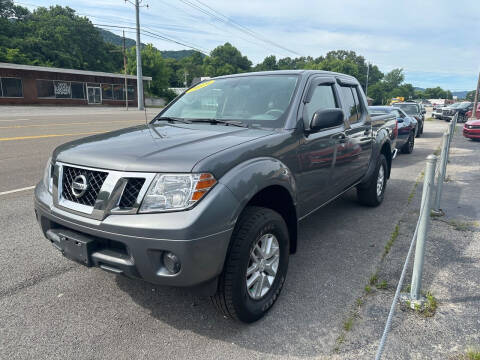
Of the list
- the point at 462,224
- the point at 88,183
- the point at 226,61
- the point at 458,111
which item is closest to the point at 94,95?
the point at 458,111

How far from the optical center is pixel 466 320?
2.65 m

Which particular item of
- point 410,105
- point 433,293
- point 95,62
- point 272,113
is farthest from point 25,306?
point 95,62

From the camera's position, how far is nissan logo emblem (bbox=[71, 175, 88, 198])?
2307mm

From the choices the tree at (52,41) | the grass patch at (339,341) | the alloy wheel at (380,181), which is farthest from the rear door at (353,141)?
the tree at (52,41)

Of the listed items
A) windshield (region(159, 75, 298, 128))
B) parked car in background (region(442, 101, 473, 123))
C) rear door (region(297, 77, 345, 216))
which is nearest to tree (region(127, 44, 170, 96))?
parked car in background (region(442, 101, 473, 123))

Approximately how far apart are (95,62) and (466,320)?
77.5 meters

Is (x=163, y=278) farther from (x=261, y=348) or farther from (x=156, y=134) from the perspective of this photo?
(x=156, y=134)

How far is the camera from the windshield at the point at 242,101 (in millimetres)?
3201

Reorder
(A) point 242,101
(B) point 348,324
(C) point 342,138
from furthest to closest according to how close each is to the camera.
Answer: (C) point 342,138 < (A) point 242,101 < (B) point 348,324

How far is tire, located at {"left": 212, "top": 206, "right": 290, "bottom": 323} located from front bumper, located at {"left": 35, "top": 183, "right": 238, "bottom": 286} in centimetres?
13

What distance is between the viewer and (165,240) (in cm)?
203

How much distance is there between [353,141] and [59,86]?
40015 mm

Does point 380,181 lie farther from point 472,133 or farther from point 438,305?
point 472,133

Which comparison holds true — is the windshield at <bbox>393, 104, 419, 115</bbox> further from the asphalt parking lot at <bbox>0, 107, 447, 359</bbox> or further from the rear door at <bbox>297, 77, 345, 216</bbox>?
the rear door at <bbox>297, 77, 345, 216</bbox>
